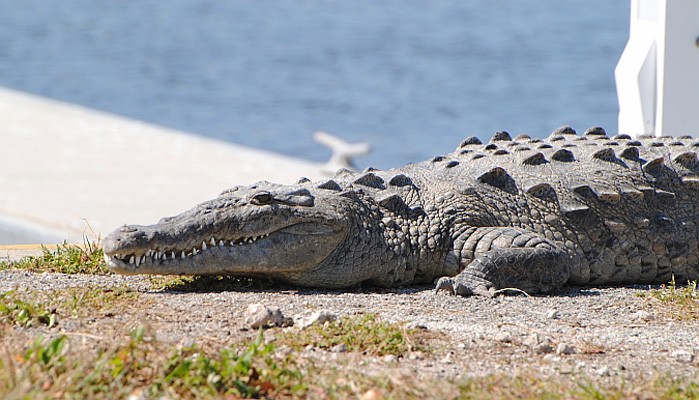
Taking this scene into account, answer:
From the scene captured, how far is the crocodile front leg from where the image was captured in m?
6.03

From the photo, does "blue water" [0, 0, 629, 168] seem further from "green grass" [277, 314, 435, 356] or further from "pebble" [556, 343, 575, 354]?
"pebble" [556, 343, 575, 354]

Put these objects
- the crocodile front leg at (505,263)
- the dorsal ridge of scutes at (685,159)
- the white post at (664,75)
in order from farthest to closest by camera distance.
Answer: the white post at (664,75)
the dorsal ridge of scutes at (685,159)
the crocodile front leg at (505,263)

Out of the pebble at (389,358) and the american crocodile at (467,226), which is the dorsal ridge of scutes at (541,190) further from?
the pebble at (389,358)

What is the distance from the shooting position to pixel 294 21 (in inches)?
1473

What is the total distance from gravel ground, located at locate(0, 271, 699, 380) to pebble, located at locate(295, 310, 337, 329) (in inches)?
6.1

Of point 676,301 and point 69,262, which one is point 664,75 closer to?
point 676,301

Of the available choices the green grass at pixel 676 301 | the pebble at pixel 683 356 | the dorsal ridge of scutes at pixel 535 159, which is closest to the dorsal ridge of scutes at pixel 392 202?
the dorsal ridge of scutes at pixel 535 159

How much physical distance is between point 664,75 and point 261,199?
4.76 m

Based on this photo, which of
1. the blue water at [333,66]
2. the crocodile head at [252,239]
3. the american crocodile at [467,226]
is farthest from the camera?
the blue water at [333,66]

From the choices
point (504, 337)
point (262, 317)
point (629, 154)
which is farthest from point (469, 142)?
point (262, 317)

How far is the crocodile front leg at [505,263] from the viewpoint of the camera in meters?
6.03

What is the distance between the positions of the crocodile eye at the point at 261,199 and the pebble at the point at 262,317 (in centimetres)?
109

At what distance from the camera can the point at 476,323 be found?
5.31m

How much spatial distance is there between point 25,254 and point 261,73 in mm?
21621
